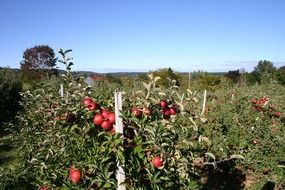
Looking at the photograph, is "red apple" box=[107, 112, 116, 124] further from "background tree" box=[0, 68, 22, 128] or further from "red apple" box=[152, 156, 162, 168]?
"background tree" box=[0, 68, 22, 128]

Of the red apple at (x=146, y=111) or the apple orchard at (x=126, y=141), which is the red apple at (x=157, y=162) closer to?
the apple orchard at (x=126, y=141)

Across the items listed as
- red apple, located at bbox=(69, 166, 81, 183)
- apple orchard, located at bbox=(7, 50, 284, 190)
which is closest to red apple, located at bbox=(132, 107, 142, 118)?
apple orchard, located at bbox=(7, 50, 284, 190)

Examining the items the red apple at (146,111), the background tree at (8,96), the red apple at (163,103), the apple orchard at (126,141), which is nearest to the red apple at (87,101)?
the apple orchard at (126,141)

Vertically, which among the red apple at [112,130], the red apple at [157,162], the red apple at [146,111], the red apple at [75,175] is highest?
the red apple at [146,111]

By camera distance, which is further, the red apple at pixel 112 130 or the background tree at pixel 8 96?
the background tree at pixel 8 96

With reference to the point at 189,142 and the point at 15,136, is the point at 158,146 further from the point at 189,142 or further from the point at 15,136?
the point at 15,136

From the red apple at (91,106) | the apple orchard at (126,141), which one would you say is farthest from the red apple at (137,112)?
the red apple at (91,106)

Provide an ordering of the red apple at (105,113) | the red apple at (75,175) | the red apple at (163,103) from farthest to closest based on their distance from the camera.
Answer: the red apple at (163,103) → the red apple at (105,113) → the red apple at (75,175)

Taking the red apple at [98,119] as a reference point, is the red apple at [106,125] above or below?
below

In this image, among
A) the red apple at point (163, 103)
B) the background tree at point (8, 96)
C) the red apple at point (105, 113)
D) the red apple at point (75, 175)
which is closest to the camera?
the red apple at point (75, 175)

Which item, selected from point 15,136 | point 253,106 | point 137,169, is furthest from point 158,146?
point 253,106

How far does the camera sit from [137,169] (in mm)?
2174

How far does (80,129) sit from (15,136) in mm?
3665

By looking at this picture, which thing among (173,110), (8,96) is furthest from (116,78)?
(173,110)
